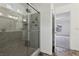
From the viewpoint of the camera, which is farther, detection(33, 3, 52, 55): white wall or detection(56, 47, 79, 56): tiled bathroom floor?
detection(33, 3, 52, 55): white wall

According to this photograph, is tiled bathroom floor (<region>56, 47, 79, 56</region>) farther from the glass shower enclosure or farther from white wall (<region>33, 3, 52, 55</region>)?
the glass shower enclosure

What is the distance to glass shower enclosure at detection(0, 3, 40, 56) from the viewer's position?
141 cm

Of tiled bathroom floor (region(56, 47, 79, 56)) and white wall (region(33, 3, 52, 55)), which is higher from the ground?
white wall (region(33, 3, 52, 55))

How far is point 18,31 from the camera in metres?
1.54

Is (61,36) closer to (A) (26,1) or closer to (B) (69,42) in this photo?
(B) (69,42)

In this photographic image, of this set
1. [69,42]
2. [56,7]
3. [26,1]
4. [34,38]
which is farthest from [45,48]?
[26,1]

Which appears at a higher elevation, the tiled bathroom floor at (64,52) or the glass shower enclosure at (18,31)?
the glass shower enclosure at (18,31)

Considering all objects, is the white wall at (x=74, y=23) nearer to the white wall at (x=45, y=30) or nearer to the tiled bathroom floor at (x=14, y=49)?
the white wall at (x=45, y=30)

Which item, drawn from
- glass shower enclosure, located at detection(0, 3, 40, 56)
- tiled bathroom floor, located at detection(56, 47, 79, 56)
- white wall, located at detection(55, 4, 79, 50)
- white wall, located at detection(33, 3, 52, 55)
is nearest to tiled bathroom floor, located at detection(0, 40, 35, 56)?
glass shower enclosure, located at detection(0, 3, 40, 56)

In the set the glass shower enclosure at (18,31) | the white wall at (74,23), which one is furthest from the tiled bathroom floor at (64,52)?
the glass shower enclosure at (18,31)

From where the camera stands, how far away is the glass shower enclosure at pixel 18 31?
1.41 meters

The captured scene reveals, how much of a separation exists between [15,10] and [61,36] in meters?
0.87

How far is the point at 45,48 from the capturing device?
63.3 inches

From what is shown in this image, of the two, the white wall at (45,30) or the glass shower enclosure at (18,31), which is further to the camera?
the white wall at (45,30)
